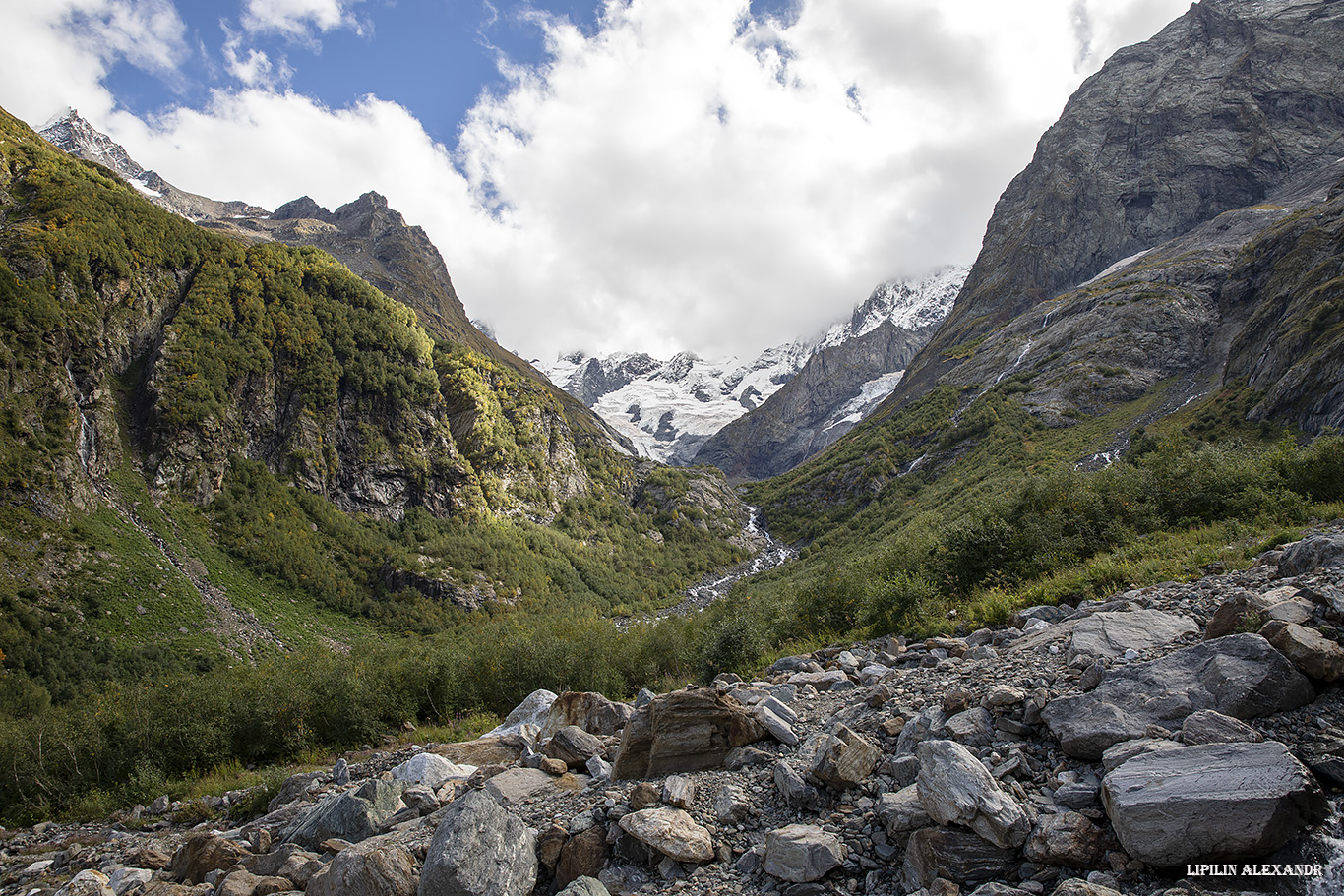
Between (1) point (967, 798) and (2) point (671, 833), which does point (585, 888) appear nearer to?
(2) point (671, 833)

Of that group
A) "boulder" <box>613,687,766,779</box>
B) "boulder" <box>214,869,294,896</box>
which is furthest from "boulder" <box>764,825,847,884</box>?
"boulder" <box>214,869,294,896</box>

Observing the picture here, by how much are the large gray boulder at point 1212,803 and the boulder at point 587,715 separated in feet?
39.3

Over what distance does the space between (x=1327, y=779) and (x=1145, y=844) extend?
1.74 m

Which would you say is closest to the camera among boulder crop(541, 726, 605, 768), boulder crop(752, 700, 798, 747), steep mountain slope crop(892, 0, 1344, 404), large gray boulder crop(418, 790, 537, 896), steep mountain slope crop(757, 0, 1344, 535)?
large gray boulder crop(418, 790, 537, 896)

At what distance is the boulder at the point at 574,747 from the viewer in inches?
485

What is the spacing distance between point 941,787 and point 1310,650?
4.15 meters

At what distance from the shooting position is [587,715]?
16.2m

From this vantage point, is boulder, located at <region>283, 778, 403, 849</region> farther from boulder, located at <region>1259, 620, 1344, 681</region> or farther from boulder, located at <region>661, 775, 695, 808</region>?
boulder, located at <region>1259, 620, 1344, 681</region>

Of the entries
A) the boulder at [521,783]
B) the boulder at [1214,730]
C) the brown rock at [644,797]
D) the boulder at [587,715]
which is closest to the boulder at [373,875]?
the boulder at [521,783]

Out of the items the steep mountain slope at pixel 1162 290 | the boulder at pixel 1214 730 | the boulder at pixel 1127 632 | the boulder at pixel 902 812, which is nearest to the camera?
the boulder at pixel 1214 730

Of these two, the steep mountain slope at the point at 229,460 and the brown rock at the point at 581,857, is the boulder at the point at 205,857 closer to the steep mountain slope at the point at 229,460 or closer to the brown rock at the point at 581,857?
the brown rock at the point at 581,857

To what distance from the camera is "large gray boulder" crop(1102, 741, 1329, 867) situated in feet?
15.6

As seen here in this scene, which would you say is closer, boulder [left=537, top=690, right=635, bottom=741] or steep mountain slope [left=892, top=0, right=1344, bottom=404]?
boulder [left=537, top=690, right=635, bottom=741]

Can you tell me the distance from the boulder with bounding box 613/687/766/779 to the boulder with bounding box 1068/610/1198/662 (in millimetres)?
5510
